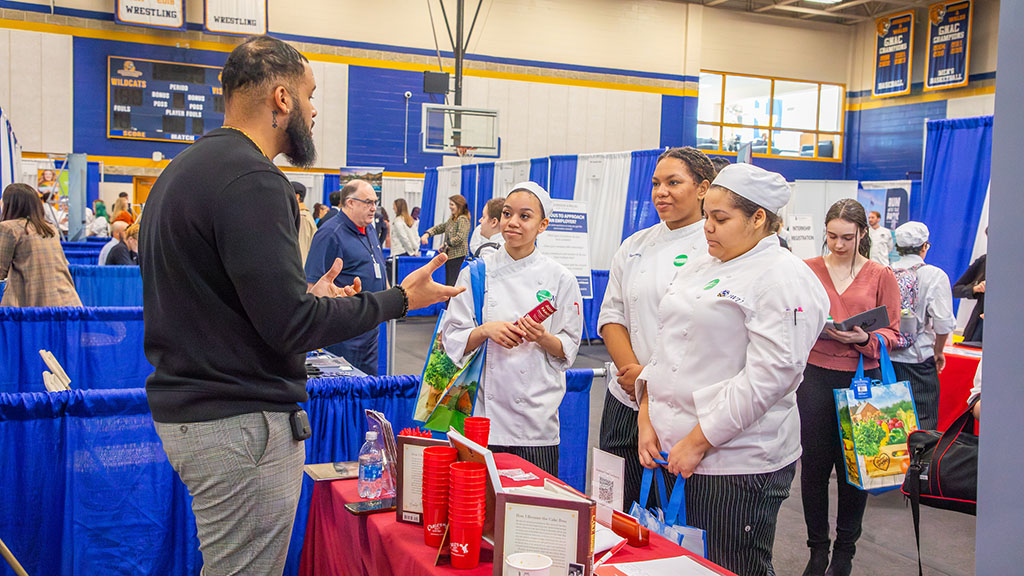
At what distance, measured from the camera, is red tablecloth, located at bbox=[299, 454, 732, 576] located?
1629mm

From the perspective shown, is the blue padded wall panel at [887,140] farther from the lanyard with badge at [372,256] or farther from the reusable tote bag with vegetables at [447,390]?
the reusable tote bag with vegetables at [447,390]

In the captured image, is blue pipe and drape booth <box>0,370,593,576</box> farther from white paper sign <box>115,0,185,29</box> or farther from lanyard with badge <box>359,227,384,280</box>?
white paper sign <box>115,0,185,29</box>

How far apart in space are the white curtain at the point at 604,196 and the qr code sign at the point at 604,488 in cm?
772

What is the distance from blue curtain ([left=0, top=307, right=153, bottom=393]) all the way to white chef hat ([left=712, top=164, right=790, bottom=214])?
3.96 metres

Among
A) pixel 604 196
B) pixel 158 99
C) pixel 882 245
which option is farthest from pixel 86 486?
pixel 158 99

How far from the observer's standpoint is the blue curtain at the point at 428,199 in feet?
48.2

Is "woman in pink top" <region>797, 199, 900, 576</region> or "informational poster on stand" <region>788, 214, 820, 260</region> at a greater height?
"informational poster on stand" <region>788, 214, 820, 260</region>

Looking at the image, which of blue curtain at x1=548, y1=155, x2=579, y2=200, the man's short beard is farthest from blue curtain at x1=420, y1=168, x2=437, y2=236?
the man's short beard

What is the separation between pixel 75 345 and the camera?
183 inches

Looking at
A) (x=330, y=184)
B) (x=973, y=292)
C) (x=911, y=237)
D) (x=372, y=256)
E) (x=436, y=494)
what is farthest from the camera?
(x=330, y=184)

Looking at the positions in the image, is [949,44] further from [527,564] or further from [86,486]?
[527,564]

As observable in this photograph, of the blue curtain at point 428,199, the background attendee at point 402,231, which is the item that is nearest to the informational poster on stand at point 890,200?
the background attendee at point 402,231

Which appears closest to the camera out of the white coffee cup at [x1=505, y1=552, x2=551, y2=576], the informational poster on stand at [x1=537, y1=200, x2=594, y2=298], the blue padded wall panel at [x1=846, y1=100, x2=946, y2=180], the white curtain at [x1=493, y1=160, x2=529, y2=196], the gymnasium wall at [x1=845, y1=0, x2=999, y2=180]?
the white coffee cup at [x1=505, y1=552, x2=551, y2=576]

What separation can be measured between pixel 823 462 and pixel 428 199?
1228 cm
